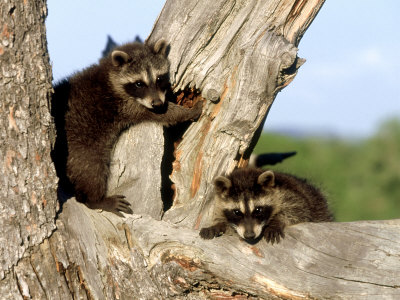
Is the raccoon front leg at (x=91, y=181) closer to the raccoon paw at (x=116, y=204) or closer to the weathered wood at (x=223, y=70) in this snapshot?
the raccoon paw at (x=116, y=204)

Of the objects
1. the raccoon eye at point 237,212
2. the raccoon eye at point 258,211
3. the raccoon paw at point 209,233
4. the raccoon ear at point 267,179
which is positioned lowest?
the raccoon paw at point 209,233

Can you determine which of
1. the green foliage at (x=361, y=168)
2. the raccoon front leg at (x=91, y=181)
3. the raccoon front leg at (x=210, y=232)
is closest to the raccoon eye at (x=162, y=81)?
the raccoon front leg at (x=91, y=181)

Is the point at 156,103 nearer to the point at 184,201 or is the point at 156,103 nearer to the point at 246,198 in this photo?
the point at 184,201

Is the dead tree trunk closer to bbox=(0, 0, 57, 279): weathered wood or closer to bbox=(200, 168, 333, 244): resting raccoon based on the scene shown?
bbox=(0, 0, 57, 279): weathered wood

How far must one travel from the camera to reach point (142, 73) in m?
5.98

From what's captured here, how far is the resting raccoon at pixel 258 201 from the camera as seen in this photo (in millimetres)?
5324

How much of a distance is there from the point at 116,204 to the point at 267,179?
4.77ft

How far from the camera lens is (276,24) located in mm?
5215

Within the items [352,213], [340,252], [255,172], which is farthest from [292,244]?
[352,213]

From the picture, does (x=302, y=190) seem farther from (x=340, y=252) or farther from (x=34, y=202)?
(x=34, y=202)

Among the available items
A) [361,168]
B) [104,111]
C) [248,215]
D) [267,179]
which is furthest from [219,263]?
[361,168]

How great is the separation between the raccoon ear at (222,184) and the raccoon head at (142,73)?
36.2 inches

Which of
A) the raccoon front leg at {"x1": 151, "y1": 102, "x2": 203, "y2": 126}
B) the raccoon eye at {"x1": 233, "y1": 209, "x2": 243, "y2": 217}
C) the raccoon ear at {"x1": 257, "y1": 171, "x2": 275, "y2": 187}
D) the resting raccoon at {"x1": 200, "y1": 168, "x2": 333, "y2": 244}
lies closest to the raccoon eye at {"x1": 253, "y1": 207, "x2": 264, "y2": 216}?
the resting raccoon at {"x1": 200, "y1": 168, "x2": 333, "y2": 244}

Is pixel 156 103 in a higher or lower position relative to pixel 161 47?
lower
